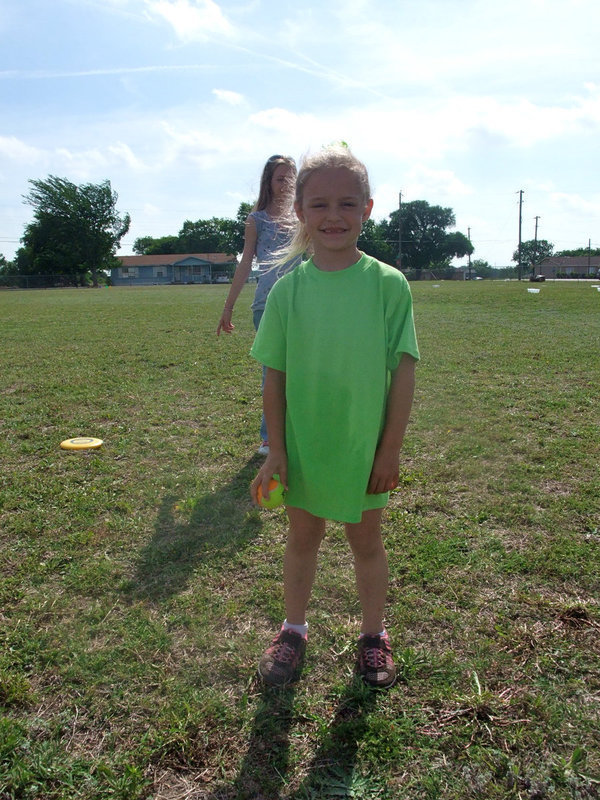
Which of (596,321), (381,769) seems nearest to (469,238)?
(596,321)

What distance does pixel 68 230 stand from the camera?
2591 inches

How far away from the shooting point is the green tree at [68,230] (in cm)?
6562

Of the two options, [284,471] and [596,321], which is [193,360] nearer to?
[284,471]

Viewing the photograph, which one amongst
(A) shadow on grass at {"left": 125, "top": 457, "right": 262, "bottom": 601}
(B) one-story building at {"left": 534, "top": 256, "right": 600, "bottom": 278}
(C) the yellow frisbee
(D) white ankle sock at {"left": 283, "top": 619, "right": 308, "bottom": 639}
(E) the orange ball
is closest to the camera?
(E) the orange ball

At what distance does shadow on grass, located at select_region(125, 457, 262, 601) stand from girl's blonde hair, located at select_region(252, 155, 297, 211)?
6.05 feet

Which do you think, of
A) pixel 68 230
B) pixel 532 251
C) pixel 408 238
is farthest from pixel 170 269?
pixel 532 251

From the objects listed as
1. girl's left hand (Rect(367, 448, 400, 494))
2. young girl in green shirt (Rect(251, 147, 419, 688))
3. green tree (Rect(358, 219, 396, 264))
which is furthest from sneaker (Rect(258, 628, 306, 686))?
green tree (Rect(358, 219, 396, 264))

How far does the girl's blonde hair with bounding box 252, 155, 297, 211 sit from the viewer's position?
3.77m

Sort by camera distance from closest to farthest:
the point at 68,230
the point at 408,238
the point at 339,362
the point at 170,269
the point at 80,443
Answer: the point at 339,362, the point at 80,443, the point at 68,230, the point at 170,269, the point at 408,238

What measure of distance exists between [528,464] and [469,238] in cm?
10281

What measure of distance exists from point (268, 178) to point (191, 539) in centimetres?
229

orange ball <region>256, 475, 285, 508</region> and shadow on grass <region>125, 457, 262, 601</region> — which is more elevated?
orange ball <region>256, 475, 285, 508</region>

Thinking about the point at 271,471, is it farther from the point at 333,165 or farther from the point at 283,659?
the point at 333,165

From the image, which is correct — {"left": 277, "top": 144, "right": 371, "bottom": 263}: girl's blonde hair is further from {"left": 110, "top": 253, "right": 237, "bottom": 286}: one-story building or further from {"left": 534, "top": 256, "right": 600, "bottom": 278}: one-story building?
{"left": 534, "top": 256, "right": 600, "bottom": 278}: one-story building
